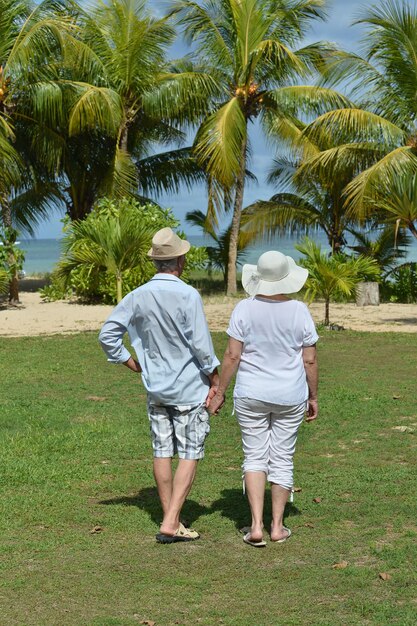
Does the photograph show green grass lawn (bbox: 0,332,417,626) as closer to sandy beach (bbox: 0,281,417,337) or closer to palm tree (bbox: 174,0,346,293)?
sandy beach (bbox: 0,281,417,337)

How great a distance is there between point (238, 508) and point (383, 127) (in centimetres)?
1674

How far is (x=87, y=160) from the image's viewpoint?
26703 millimetres

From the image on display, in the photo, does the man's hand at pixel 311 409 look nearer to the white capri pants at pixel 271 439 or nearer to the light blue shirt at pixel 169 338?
the white capri pants at pixel 271 439

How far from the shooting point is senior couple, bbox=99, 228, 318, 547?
5559 mm

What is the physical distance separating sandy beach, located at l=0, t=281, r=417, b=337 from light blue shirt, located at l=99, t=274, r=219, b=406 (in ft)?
38.1

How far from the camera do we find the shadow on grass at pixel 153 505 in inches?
244

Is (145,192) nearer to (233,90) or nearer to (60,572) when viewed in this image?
(233,90)

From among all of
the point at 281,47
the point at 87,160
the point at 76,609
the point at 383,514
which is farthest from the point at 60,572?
the point at 87,160

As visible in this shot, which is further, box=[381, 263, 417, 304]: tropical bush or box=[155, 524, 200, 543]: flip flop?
box=[381, 263, 417, 304]: tropical bush

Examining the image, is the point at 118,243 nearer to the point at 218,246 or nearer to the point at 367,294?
the point at 367,294

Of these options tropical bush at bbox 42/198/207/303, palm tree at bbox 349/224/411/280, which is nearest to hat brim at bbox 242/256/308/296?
tropical bush at bbox 42/198/207/303

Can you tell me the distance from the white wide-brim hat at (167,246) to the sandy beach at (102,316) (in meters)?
11.7

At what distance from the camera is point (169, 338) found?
563cm

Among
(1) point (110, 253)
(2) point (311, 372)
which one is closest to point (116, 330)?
(2) point (311, 372)
